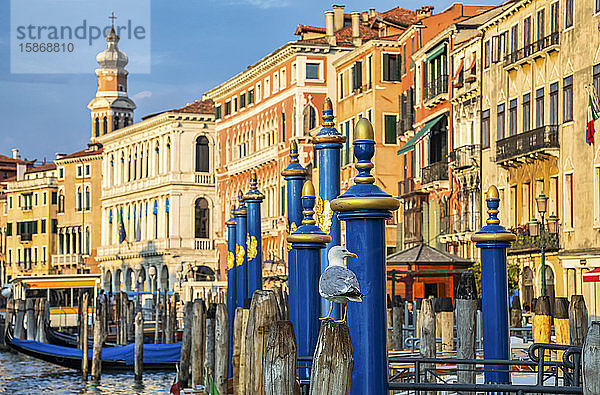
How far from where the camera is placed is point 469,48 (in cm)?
3359

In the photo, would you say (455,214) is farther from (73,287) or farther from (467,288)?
(467,288)

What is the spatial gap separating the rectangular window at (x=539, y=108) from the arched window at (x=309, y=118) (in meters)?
18.5

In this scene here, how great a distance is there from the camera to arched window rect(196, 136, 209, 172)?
62.1m

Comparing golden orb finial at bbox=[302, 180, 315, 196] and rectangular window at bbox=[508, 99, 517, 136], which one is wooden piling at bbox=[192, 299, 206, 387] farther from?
rectangular window at bbox=[508, 99, 517, 136]

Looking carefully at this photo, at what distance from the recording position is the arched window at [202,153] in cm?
6212

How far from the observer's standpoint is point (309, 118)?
155 ft

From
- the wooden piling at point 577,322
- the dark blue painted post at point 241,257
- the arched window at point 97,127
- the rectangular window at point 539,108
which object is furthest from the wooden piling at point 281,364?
the arched window at point 97,127

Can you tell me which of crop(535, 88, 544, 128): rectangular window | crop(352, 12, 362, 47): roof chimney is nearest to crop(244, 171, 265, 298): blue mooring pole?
crop(535, 88, 544, 128): rectangular window

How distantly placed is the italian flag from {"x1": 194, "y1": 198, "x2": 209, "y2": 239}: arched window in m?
37.5

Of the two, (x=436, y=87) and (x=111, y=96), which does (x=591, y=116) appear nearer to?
(x=436, y=87)

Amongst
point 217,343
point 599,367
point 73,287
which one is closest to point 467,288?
point 217,343

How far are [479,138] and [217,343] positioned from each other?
61.5ft

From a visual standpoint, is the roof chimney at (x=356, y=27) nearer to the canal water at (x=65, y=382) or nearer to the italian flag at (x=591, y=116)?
the canal water at (x=65, y=382)

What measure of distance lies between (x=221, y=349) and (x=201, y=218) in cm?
4701
